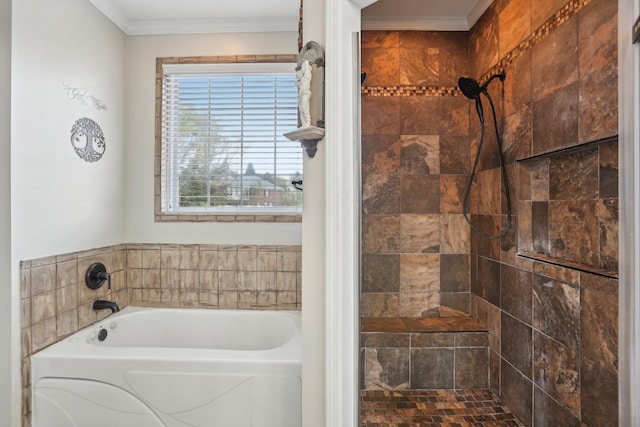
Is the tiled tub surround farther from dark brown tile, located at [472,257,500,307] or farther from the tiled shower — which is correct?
dark brown tile, located at [472,257,500,307]

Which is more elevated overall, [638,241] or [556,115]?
[556,115]

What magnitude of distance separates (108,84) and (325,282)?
87.0 inches

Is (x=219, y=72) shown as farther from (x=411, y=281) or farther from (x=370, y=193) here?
(x=411, y=281)

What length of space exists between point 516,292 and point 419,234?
0.72 meters

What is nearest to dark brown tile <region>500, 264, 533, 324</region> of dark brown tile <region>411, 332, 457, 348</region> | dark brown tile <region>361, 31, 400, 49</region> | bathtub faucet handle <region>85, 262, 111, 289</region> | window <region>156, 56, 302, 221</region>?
dark brown tile <region>411, 332, 457, 348</region>

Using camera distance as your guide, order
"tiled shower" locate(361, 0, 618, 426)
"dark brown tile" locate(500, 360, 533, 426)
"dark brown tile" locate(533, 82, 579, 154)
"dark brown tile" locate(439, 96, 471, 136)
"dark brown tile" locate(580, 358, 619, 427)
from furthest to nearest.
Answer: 1. "dark brown tile" locate(439, 96, 471, 136)
2. "dark brown tile" locate(500, 360, 533, 426)
3. "dark brown tile" locate(533, 82, 579, 154)
4. "tiled shower" locate(361, 0, 618, 426)
5. "dark brown tile" locate(580, 358, 619, 427)

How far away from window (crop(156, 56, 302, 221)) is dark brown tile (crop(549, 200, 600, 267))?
1595 mm

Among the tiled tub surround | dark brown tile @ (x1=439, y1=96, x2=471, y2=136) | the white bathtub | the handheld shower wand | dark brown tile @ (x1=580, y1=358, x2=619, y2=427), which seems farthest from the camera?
the tiled tub surround

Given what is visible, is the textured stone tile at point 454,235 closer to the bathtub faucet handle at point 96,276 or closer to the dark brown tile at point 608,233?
the dark brown tile at point 608,233

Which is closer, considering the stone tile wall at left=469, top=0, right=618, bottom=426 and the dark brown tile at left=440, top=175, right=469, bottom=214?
the stone tile wall at left=469, top=0, right=618, bottom=426

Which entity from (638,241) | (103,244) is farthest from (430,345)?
(103,244)

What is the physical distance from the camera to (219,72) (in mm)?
2518

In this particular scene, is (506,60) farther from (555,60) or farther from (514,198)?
(514,198)

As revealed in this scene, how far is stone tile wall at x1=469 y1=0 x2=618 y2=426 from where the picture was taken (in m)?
1.25
